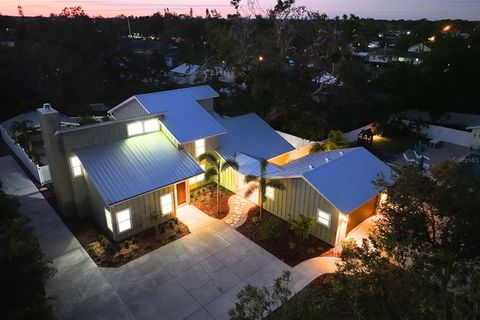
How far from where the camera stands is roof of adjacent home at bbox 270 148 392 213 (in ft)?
52.6

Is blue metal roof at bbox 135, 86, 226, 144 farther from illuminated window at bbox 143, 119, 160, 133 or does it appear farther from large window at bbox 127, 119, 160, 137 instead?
large window at bbox 127, 119, 160, 137

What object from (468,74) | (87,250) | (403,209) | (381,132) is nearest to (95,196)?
(87,250)

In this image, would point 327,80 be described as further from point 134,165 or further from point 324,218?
point 134,165

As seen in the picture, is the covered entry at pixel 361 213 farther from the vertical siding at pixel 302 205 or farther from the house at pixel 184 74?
the house at pixel 184 74

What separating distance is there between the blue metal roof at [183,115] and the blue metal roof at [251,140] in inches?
74.8

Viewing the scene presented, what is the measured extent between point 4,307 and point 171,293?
594 cm

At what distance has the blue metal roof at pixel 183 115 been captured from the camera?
19922 millimetres

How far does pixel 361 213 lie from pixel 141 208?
11.9 metres

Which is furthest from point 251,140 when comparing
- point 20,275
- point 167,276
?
point 20,275

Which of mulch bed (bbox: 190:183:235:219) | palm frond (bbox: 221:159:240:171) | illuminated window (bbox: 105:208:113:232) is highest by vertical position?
palm frond (bbox: 221:159:240:171)

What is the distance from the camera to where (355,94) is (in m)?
31.0

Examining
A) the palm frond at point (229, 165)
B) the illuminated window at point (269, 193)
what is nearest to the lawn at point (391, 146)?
the illuminated window at point (269, 193)

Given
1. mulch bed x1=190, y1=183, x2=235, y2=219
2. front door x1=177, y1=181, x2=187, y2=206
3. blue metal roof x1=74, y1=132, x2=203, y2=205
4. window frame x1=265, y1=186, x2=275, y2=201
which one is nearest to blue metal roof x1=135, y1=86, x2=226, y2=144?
blue metal roof x1=74, y1=132, x2=203, y2=205

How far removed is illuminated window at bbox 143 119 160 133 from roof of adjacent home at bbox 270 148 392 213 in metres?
7.76
